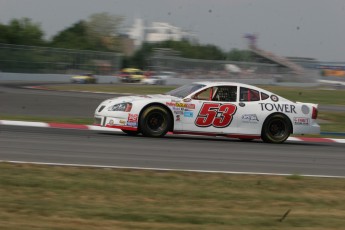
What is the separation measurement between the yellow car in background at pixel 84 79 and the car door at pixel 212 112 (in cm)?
4357

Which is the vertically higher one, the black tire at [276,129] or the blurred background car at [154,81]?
the blurred background car at [154,81]

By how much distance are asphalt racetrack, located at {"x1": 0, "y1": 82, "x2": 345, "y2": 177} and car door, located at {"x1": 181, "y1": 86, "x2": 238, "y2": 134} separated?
0.31m

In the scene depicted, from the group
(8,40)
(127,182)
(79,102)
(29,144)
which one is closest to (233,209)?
(127,182)

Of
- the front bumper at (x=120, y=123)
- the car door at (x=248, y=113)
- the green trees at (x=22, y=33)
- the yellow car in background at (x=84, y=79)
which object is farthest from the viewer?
the green trees at (x=22, y=33)

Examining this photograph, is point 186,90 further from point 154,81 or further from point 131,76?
point 131,76

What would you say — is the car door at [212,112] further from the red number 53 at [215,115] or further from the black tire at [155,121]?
the black tire at [155,121]

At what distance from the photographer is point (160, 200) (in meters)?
7.31

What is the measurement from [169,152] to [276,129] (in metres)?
4.09

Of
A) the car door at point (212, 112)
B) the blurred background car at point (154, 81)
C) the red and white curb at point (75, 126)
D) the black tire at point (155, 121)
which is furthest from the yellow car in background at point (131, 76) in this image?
the black tire at point (155, 121)

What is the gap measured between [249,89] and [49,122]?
5.49 m

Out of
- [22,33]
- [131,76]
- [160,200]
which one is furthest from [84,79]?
[160,200]

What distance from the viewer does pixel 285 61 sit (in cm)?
8994

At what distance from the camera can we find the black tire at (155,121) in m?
13.9

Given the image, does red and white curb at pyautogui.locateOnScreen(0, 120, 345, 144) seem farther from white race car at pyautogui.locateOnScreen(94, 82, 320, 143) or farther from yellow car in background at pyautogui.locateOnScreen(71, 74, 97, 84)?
yellow car in background at pyautogui.locateOnScreen(71, 74, 97, 84)
